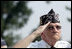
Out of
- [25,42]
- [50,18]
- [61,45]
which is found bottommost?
[61,45]

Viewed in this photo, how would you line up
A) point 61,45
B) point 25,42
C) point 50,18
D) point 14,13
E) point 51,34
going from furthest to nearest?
point 14,13
point 61,45
point 51,34
point 50,18
point 25,42

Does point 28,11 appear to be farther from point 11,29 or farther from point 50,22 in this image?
point 50,22

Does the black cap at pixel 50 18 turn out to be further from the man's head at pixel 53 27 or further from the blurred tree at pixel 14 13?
the blurred tree at pixel 14 13

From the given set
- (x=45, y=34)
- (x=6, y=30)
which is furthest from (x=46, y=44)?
(x=6, y=30)

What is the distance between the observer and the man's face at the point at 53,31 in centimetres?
517

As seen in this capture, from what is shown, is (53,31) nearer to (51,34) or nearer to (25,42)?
(51,34)

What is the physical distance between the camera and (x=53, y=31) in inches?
205

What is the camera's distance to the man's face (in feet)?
17.0

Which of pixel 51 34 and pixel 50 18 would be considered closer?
pixel 50 18

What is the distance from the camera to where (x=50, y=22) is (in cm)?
517

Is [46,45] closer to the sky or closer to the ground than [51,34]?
closer to the ground

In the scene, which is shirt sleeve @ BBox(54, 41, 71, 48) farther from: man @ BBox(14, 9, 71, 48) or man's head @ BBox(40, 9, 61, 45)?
man's head @ BBox(40, 9, 61, 45)

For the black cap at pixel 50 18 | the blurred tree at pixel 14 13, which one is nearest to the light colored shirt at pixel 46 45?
the black cap at pixel 50 18

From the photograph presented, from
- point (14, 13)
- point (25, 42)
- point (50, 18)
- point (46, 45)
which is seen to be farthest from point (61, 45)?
point (14, 13)
